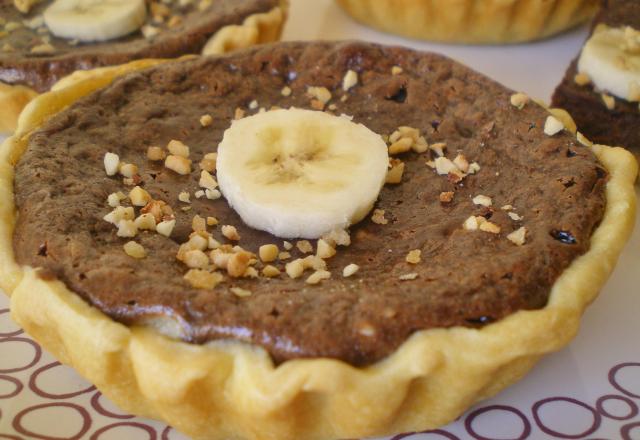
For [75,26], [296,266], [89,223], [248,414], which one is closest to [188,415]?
[248,414]

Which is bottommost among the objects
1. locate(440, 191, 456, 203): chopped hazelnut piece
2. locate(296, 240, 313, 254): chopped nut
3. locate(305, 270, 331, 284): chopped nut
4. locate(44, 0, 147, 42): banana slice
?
locate(44, 0, 147, 42): banana slice

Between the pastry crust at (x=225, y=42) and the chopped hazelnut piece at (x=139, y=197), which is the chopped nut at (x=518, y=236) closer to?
the chopped hazelnut piece at (x=139, y=197)

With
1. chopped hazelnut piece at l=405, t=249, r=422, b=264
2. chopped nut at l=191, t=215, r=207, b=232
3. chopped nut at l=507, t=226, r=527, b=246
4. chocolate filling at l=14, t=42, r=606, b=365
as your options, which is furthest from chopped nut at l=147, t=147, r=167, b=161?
chopped nut at l=507, t=226, r=527, b=246

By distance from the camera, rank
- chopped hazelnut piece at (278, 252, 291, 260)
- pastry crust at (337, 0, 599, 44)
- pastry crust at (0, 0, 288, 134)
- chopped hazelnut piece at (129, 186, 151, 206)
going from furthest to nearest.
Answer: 1. pastry crust at (337, 0, 599, 44)
2. pastry crust at (0, 0, 288, 134)
3. chopped hazelnut piece at (129, 186, 151, 206)
4. chopped hazelnut piece at (278, 252, 291, 260)

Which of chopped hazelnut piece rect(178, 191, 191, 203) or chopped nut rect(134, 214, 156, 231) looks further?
chopped hazelnut piece rect(178, 191, 191, 203)

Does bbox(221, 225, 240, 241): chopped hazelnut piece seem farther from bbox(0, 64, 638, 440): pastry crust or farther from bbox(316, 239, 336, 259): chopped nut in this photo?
bbox(0, 64, 638, 440): pastry crust

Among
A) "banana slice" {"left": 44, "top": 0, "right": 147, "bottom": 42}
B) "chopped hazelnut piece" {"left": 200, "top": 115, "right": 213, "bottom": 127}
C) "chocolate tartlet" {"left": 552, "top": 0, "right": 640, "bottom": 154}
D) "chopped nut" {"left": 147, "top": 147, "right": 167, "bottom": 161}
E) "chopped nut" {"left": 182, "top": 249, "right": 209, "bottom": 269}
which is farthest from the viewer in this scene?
"banana slice" {"left": 44, "top": 0, "right": 147, "bottom": 42}

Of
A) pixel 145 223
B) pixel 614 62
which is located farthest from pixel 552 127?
pixel 145 223

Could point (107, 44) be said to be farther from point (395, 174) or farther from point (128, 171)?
point (395, 174)
